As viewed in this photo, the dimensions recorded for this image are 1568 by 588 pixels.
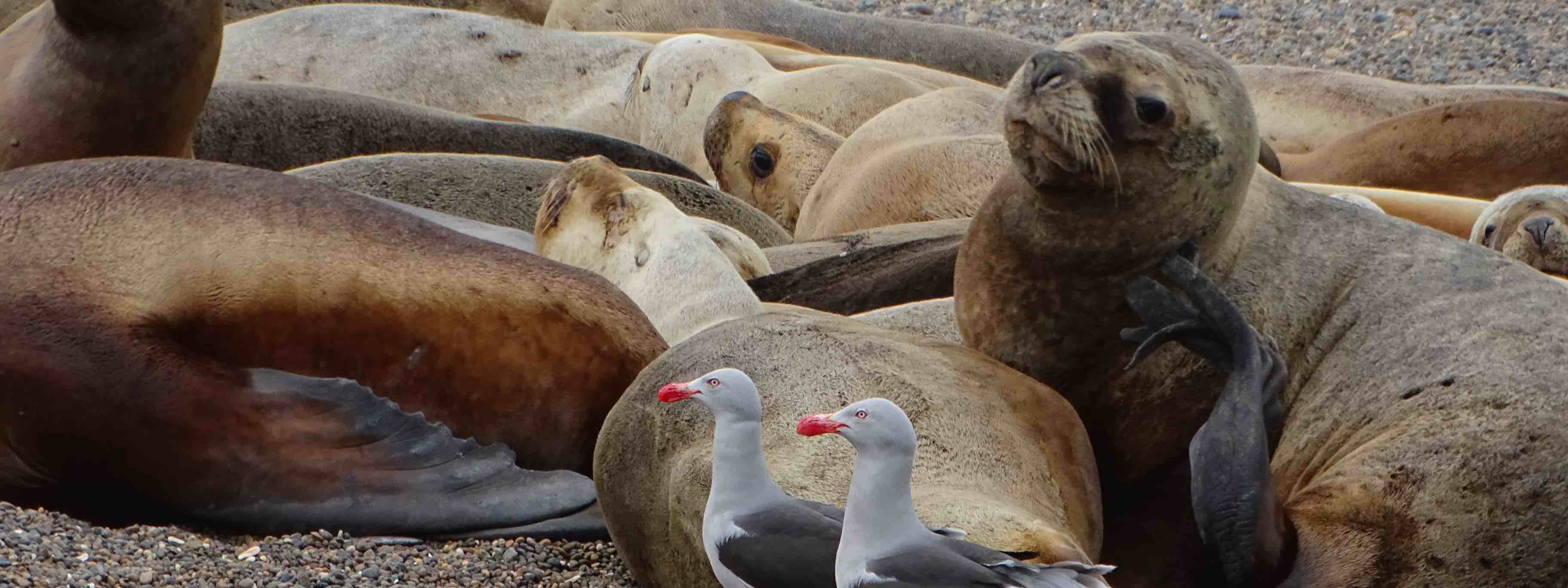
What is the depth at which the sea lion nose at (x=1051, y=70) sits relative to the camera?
323 cm

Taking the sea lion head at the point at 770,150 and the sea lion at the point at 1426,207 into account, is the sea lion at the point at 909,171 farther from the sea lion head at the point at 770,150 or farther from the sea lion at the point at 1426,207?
the sea lion at the point at 1426,207

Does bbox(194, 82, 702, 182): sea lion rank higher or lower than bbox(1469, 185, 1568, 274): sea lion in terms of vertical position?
lower

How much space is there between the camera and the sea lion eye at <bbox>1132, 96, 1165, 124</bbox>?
3.25 meters

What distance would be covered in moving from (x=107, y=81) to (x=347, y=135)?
1805 mm

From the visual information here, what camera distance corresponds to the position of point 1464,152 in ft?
22.1

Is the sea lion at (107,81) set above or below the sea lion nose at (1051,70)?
below

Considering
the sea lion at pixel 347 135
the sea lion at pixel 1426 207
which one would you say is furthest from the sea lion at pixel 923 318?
the sea lion at pixel 347 135

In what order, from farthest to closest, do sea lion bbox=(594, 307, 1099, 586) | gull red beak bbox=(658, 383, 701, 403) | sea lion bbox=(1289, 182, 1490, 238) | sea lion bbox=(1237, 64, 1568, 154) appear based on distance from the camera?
sea lion bbox=(1237, 64, 1568, 154)
sea lion bbox=(1289, 182, 1490, 238)
sea lion bbox=(594, 307, 1099, 586)
gull red beak bbox=(658, 383, 701, 403)

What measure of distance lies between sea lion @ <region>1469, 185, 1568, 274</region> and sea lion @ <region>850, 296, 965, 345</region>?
1.41 m

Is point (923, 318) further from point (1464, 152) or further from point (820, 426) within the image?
point (1464, 152)

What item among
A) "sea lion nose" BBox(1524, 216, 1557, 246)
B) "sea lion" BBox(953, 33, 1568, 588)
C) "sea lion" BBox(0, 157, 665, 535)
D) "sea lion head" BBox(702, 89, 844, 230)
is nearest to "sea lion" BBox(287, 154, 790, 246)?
"sea lion head" BBox(702, 89, 844, 230)

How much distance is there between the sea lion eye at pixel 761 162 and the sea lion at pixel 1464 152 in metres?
1.98

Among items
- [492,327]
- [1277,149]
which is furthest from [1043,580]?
[1277,149]

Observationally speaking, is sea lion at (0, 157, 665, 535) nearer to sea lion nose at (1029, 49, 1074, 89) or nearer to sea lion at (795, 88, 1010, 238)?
sea lion nose at (1029, 49, 1074, 89)
